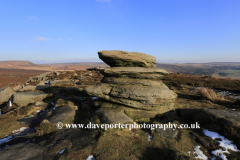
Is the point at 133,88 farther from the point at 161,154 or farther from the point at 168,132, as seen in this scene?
the point at 161,154

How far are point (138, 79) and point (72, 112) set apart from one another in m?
7.92

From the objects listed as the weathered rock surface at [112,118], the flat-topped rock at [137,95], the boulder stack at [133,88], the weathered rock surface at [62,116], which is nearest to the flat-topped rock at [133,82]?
the boulder stack at [133,88]

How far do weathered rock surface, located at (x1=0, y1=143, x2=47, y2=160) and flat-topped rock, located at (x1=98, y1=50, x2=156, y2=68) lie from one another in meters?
9.18

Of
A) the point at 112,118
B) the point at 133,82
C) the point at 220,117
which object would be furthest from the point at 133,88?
the point at 220,117

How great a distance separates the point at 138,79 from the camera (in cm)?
1180

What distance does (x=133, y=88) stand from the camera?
1086 centimetres

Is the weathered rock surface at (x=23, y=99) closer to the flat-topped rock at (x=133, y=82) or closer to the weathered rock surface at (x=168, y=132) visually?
the flat-topped rock at (x=133, y=82)

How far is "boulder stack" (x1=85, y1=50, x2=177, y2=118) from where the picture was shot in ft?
34.6

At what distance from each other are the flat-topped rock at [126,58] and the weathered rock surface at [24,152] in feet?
30.1

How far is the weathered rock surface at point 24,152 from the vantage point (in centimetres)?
584

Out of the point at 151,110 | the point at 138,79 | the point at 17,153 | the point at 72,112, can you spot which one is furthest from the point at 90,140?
the point at 138,79

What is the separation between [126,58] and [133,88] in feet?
11.0

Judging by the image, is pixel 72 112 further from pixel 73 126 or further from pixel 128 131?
pixel 128 131

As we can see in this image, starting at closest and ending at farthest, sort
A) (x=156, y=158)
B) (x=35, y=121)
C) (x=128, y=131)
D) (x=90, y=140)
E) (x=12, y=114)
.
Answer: (x=156, y=158) < (x=90, y=140) < (x=128, y=131) < (x=35, y=121) < (x=12, y=114)
